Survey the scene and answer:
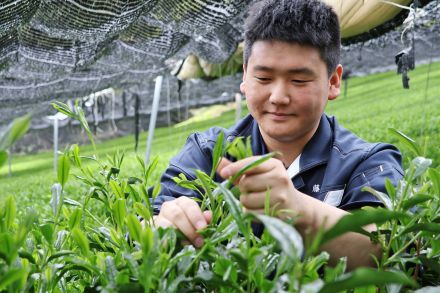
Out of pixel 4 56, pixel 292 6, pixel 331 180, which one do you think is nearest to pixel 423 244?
pixel 331 180

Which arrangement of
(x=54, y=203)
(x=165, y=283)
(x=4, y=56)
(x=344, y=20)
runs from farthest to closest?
(x=4, y=56) < (x=344, y=20) < (x=54, y=203) < (x=165, y=283)

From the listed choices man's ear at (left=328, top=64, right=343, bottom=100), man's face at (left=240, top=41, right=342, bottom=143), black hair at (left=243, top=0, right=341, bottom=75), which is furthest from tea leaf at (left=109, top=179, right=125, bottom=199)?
man's ear at (left=328, top=64, right=343, bottom=100)

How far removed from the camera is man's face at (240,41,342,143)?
115 centimetres

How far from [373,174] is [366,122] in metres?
5.87

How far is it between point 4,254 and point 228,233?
0.54 ft

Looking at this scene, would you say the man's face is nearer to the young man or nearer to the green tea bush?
the young man

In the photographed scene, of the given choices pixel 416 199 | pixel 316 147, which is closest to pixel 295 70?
pixel 316 147

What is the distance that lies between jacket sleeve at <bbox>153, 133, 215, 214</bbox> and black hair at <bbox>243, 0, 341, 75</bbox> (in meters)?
0.21

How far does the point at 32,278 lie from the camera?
50 cm

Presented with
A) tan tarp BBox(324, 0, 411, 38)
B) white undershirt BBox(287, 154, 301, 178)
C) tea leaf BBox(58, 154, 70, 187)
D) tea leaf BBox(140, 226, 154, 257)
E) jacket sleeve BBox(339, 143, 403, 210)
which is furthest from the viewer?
tan tarp BBox(324, 0, 411, 38)

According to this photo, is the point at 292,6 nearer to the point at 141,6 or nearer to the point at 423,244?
the point at 423,244

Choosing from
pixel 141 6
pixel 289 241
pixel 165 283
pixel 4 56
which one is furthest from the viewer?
pixel 4 56

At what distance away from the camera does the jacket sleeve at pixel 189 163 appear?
1.13 meters

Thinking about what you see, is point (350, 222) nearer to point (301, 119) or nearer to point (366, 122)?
point (301, 119)
